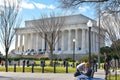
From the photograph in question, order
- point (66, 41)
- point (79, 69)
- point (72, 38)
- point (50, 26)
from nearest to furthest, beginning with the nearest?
1. point (79, 69)
2. point (50, 26)
3. point (72, 38)
4. point (66, 41)

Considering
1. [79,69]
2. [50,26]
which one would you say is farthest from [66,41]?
[79,69]

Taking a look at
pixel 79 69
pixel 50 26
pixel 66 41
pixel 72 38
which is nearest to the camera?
pixel 79 69

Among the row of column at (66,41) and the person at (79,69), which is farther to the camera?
the row of column at (66,41)

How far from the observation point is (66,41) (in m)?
118

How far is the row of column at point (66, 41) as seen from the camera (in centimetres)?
11050

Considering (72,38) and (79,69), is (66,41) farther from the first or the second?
(79,69)

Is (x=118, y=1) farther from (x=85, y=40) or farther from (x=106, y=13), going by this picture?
(x=85, y=40)

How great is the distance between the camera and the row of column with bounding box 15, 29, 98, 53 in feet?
363

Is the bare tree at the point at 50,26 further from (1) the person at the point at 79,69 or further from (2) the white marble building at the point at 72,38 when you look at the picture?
(2) the white marble building at the point at 72,38

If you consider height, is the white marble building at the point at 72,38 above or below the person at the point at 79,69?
above

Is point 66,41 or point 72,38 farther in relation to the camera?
point 66,41

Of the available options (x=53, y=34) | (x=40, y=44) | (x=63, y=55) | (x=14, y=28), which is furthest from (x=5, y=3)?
(x=40, y=44)

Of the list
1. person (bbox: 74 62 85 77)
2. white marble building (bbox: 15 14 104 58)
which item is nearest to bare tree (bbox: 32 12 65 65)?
person (bbox: 74 62 85 77)

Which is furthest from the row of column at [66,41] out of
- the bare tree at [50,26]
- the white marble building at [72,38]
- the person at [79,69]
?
the person at [79,69]
